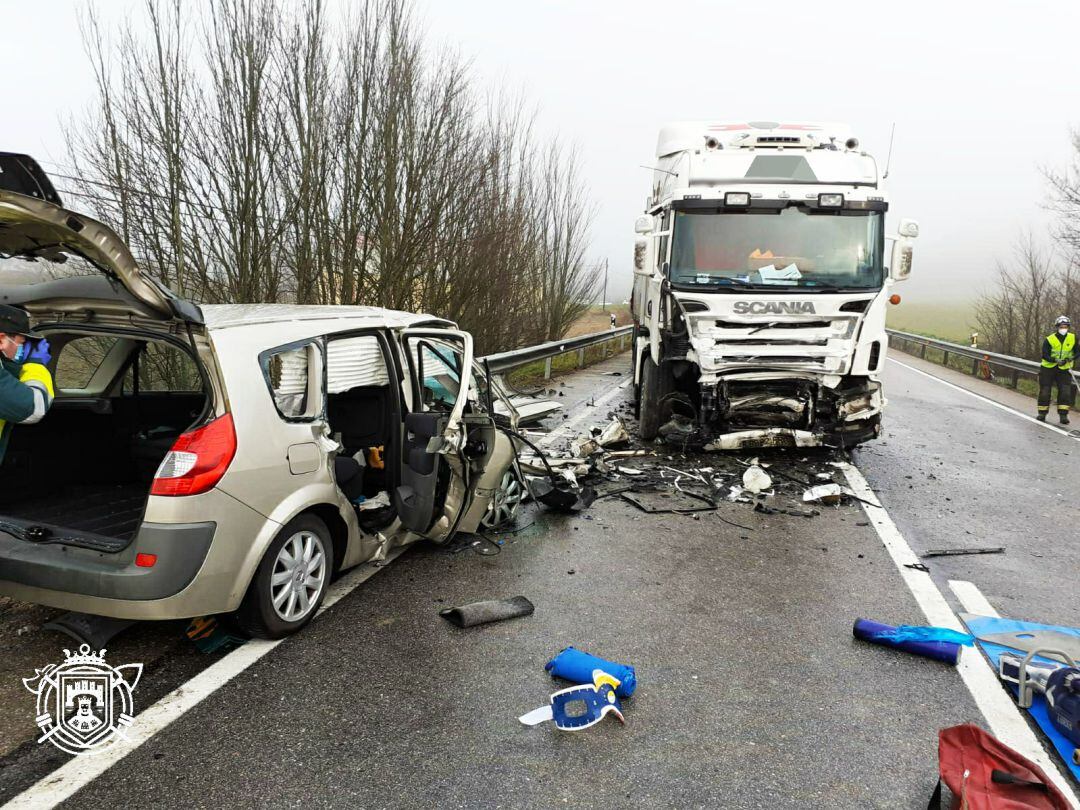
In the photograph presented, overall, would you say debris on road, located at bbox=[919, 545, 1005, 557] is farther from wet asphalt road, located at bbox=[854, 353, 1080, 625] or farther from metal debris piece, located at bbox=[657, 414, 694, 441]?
metal debris piece, located at bbox=[657, 414, 694, 441]

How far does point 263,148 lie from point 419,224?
2.98 meters

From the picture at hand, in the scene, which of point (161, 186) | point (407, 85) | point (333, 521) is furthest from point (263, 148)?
point (333, 521)

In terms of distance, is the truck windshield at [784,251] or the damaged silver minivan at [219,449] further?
the truck windshield at [784,251]

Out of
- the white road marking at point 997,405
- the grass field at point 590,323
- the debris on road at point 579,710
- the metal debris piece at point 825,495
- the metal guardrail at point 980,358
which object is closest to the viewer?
the debris on road at point 579,710

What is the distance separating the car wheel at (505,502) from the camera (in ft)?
17.8

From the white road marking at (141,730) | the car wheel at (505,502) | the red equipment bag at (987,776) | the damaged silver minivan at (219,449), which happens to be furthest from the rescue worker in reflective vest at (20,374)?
the red equipment bag at (987,776)

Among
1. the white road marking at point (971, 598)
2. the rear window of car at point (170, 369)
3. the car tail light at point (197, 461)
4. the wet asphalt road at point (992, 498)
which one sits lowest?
the wet asphalt road at point (992, 498)

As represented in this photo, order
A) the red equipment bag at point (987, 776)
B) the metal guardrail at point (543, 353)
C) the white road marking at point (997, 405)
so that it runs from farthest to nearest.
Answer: the white road marking at point (997, 405) < the metal guardrail at point (543, 353) < the red equipment bag at point (987, 776)

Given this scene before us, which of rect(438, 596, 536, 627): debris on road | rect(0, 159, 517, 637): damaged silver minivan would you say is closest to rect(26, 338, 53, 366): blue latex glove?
rect(0, 159, 517, 637): damaged silver minivan

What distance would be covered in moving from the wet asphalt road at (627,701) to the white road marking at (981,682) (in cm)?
8

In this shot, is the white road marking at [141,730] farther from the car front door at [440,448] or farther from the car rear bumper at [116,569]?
the car front door at [440,448]

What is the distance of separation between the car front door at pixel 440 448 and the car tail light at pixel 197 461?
1.29 m

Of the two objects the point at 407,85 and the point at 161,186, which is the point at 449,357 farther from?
the point at 407,85

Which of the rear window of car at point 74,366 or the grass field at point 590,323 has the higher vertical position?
the rear window of car at point 74,366
